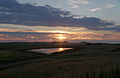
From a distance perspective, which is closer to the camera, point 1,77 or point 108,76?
point 108,76

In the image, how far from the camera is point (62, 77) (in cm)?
1190

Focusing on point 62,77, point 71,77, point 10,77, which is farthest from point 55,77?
point 10,77

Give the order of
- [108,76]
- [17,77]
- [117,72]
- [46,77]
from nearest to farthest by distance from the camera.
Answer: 1. [108,76]
2. [117,72]
3. [46,77]
4. [17,77]

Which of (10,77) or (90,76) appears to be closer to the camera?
(90,76)

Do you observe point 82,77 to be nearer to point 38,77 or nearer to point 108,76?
point 108,76

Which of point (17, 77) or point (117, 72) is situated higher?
point (117, 72)

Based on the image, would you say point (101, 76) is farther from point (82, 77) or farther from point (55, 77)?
point (55, 77)

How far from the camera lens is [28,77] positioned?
13.3 metres

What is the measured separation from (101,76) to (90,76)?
961mm

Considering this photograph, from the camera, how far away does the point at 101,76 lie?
35.6 ft

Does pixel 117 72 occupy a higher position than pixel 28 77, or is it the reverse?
pixel 117 72

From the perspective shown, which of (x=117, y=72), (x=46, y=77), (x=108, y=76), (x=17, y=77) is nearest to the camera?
(x=108, y=76)

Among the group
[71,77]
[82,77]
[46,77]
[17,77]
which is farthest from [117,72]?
[17,77]

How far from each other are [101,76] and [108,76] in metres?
0.59
